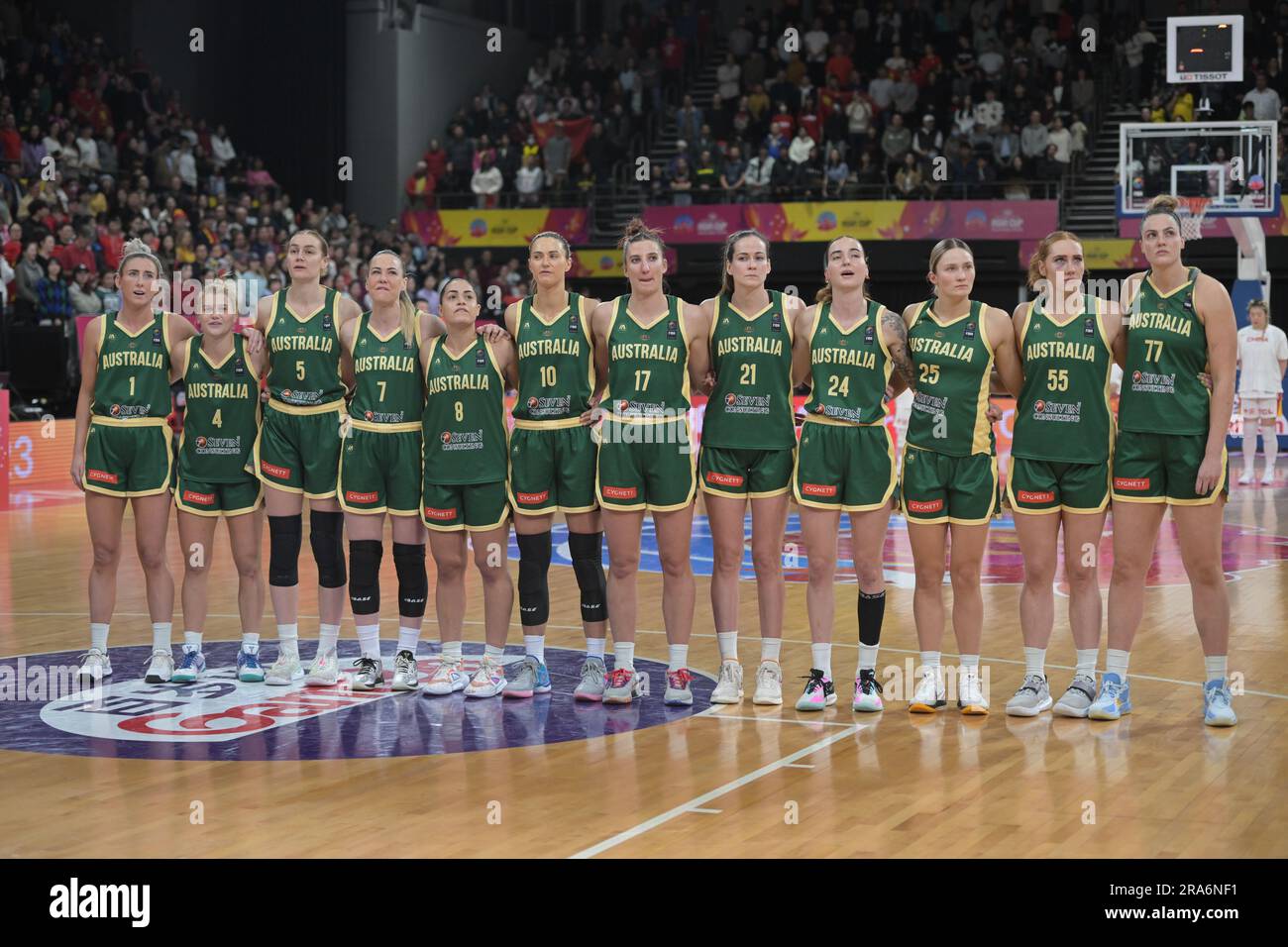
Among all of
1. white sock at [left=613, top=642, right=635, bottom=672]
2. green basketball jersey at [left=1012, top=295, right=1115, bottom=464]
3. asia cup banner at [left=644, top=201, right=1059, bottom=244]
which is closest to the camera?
green basketball jersey at [left=1012, top=295, right=1115, bottom=464]

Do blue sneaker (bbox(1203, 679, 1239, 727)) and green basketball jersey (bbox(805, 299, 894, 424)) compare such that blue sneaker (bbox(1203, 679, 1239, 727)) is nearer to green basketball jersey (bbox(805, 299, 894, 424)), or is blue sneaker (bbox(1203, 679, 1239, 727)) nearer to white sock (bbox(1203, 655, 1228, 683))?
white sock (bbox(1203, 655, 1228, 683))

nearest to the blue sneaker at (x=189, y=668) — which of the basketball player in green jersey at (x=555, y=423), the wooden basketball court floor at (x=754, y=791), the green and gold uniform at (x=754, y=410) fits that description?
the wooden basketball court floor at (x=754, y=791)

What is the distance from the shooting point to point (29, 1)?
2197cm

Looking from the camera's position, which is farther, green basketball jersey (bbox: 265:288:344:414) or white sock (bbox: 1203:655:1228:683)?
green basketball jersey (bbox: 265:288:344:414)

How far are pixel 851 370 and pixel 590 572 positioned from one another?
142 cm

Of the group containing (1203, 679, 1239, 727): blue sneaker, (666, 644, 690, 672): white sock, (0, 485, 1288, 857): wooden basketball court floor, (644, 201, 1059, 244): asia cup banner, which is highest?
(644, 201, 1059, 244): asia cup banner

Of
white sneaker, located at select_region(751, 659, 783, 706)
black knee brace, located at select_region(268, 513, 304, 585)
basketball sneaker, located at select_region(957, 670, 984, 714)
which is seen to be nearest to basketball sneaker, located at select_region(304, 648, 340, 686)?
black knee brace, located at select_region(268, 513, 304, 585)

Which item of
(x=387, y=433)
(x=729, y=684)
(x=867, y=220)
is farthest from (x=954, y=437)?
(x=867, y=220)

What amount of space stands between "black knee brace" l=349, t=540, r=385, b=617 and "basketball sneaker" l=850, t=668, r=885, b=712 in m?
2.16

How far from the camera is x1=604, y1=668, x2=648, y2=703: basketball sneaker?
6879mm

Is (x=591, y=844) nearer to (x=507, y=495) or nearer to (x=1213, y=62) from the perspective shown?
(x=507, y=495)

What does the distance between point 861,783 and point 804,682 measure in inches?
69.2

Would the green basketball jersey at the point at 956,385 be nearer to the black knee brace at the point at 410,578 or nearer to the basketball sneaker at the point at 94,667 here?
the black knee brace at the point at 410,578

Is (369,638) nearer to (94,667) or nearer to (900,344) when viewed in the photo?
(94,667)
